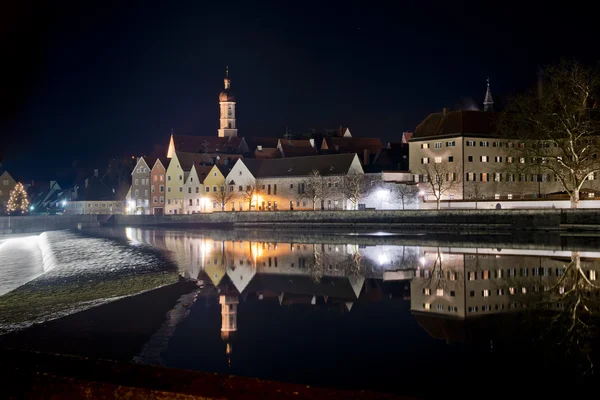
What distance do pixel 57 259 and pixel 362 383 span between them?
33961mm

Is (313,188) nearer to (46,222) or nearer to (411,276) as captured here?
(46,222)

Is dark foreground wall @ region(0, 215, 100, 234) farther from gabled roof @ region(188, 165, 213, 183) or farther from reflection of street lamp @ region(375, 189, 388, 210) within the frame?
reflection of street lamp @ region(375, 189, 388, 210)

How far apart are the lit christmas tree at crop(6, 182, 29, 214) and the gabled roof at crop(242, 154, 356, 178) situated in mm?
46916

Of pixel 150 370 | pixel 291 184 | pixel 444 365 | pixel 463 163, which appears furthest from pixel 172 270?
pixel 291 184

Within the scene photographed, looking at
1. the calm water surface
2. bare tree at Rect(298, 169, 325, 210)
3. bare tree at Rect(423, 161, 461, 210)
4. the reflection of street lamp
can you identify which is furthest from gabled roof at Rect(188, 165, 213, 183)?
the calm water surface

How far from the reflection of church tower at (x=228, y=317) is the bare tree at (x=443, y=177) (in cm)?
5272

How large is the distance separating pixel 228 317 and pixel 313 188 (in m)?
66.0

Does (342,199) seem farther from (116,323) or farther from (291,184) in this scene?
(116,323)

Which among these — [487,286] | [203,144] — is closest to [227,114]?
[203,144]

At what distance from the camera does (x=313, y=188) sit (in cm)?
8750

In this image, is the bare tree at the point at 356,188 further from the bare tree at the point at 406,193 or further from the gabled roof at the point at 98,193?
the gabled roof at the point at 98,193

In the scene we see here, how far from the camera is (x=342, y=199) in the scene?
8594 centimetres

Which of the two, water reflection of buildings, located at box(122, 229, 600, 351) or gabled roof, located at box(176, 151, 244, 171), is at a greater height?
gabled roof, located at box(176, 151, 244, 171)

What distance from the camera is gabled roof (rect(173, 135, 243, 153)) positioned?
405 feet
